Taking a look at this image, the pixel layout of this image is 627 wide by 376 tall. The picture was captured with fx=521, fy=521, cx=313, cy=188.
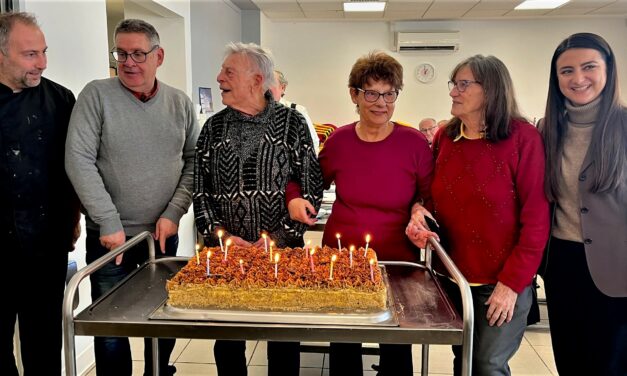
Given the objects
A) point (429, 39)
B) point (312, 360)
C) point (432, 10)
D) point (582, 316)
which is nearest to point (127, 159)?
point (312, 360)

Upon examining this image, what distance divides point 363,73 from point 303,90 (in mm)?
6627

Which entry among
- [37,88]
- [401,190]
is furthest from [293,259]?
[37,88]

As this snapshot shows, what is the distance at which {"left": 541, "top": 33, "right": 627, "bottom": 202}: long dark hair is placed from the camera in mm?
1484

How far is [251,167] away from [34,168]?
0.74 metres

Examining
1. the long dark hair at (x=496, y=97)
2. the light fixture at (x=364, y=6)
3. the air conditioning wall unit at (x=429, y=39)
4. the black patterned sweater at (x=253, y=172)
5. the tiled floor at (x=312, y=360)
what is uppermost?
the light fixture at (x=364, y=6)

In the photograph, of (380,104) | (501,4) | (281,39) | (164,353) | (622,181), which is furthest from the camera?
(281,39)

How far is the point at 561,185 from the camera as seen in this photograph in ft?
5.19

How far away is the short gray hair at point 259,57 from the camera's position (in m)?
1.83

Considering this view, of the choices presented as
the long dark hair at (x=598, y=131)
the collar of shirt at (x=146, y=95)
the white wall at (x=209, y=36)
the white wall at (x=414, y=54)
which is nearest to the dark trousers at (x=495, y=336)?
the long dark hair at (x=598, y=131)

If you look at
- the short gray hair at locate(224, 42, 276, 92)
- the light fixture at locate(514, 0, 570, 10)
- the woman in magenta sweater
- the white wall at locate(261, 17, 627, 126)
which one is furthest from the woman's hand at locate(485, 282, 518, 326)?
the white wall at locate(261, 17, 627, 126)

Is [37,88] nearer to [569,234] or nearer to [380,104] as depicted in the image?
[380,104]

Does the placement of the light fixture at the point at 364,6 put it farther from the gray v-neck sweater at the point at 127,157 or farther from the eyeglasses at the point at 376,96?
the eyeglasses at the point at 376,96

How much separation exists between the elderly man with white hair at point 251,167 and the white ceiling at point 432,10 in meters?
5.29

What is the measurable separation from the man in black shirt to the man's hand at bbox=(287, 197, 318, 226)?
847 millimetres
